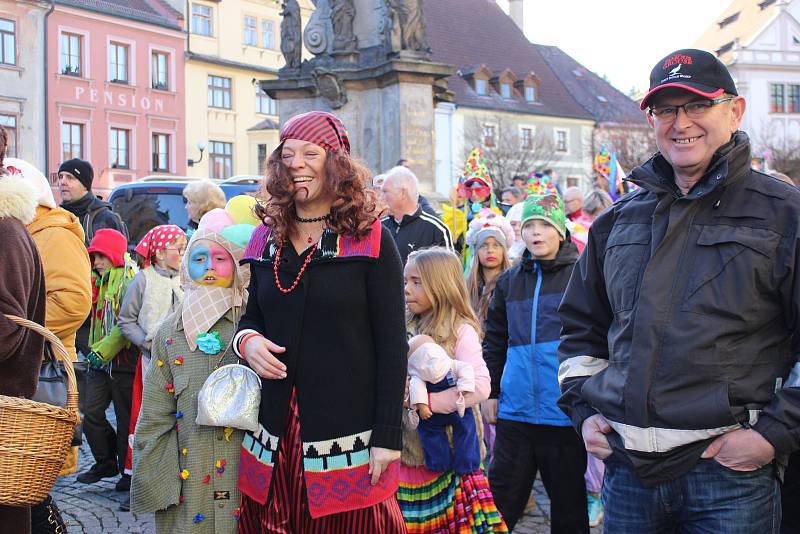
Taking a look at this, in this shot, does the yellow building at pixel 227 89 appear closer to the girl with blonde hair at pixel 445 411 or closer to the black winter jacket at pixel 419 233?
the black winter jacket at pixel 419 233

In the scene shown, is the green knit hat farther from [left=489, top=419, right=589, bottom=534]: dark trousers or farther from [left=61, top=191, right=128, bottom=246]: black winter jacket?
[left=61, top=191, right=128, bottom=246]: black winter jacket

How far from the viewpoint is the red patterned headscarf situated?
6.61 meters

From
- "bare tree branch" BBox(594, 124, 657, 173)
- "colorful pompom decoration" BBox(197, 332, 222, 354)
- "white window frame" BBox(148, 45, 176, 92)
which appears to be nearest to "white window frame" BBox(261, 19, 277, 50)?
"white window frame" BBox(148, 45, 176, 92)

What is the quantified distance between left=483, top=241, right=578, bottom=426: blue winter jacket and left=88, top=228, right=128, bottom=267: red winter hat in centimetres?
337

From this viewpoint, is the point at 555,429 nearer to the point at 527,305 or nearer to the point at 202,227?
the point at 527,305

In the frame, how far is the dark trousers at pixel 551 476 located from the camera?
4.99 m

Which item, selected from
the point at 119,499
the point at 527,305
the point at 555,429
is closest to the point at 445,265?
the point at 527,305

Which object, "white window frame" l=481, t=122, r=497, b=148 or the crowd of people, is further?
"white window frame" l=481, t=122, r=497, b=148

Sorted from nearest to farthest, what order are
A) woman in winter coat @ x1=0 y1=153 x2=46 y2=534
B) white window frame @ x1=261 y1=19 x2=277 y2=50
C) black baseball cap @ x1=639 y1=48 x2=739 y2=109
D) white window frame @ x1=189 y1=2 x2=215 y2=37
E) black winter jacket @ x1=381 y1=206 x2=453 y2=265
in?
1. black baseball cap @ x1=639 y1=48 x2=739 y2=109
2. woman in winter coat @ x1=0 y1=153 x2=46 y2=534
3. black winter jacket @ x1=381 y1=206 x2=453 y2=265
4. white window frame @ x1=189 y1=2 x2=215 y2=37
5. white window frame @ x1=261 y1=19 x2=277 y2=50

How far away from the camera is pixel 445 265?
4961 mm

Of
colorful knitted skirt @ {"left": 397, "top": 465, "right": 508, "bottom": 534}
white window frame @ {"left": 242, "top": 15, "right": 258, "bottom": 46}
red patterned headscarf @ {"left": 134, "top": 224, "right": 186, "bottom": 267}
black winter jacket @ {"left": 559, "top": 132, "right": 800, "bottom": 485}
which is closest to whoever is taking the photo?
black winter jacket @ {"left": 559, "top": 132, "right": 800, "bottom": 485}

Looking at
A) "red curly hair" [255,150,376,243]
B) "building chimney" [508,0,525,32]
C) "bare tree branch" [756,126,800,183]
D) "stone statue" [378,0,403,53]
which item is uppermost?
"building chimney" [508,0,525,32]

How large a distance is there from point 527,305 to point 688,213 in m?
2.37

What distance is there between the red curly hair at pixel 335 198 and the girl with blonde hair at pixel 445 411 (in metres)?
1.34
